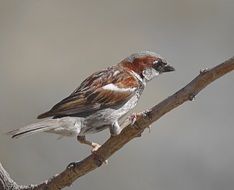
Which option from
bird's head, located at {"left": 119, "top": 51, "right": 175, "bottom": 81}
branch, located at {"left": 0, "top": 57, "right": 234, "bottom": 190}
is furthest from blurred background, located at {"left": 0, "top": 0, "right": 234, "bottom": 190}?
branch, located at {"left": 0, "top": 57, "right": 234, "bottom": 190}

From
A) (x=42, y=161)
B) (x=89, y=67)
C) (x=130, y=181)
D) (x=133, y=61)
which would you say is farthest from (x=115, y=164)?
(x=133, y=61)

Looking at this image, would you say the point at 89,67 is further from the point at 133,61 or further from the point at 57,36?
the point at 133,61

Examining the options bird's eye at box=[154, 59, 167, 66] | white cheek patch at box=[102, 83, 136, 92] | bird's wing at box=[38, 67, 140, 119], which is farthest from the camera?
bird's eye at box=[154, 59, 167, 66]

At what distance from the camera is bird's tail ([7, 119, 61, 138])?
13.3ft

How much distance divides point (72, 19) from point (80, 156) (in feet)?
12.8

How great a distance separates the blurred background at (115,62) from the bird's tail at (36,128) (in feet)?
8.42

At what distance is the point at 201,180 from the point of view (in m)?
7.54

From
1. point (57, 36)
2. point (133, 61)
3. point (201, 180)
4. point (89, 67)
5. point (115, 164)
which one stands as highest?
point (57, 36)

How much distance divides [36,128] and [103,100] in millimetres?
801

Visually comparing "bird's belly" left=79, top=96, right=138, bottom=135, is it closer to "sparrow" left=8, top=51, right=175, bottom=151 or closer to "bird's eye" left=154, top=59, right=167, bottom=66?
"sparrow" left=8, top=51, right=175, bottom=151

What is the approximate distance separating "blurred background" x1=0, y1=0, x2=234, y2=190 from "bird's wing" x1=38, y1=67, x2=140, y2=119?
200 centimetres

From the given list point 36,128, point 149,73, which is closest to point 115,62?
point 149,73

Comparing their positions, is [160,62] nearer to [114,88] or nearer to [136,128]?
[114,88]

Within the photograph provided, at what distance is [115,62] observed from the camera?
9.36 meters
